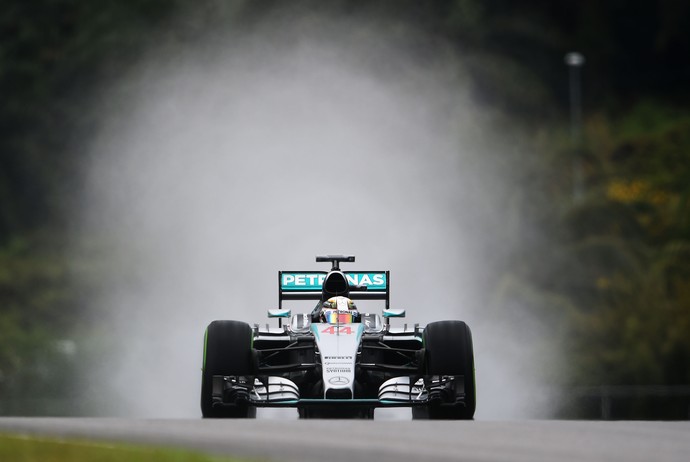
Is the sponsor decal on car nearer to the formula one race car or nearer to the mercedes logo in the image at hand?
the formula one race car

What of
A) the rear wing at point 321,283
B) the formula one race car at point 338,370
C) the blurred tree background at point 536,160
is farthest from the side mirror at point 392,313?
the blurred tree background at point 536,160

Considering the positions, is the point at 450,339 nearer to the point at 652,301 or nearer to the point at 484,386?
the point at 484,386

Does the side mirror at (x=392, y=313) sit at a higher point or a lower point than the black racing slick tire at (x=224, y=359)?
higher

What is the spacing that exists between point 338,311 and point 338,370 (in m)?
1.71

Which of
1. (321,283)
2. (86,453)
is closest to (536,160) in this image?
(321,283)

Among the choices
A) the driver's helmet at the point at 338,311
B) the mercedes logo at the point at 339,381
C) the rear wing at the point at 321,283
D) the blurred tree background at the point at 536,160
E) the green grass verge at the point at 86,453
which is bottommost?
the green grass verge at the point at 86,453

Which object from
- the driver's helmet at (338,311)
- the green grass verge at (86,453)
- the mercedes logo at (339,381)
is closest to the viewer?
the green grass verge at (86,453)

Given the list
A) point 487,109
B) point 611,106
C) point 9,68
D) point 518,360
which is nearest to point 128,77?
point 9,68

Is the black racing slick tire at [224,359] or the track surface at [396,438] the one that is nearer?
the track surface at [396,438]

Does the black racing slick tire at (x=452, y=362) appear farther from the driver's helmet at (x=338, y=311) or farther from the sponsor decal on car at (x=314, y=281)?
the sponsor decal on car at (x=314, y=281)

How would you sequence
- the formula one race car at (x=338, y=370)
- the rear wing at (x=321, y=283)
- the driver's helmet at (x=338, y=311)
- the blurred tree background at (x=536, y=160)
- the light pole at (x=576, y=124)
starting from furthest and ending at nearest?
1. the light pole at (x=576, y=124)
2. the blurred tree background at (x=536, y=160)
3. the rear wing at (x=321, y=283)
4. the driver's helmet at (x=338, y=311)
5. the formula one race car at (x=338, y=370)

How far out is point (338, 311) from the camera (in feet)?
64.5

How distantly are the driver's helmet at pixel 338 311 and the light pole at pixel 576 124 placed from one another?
31.9 metres

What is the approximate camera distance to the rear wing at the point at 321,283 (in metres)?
21.8
